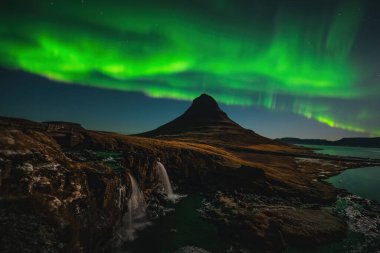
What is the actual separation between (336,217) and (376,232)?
6.22 m

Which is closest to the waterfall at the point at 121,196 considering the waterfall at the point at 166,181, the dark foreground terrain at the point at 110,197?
the dark foreground terrain at the point at 110,197

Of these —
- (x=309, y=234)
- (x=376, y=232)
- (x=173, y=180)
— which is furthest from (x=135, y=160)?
(x=376, y=232)

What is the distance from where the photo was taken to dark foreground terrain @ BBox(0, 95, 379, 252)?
20016 millimetres

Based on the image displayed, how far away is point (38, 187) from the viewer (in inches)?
892

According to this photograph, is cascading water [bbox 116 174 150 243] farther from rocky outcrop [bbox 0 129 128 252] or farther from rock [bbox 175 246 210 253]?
rock [bbox 175 246 210 253]

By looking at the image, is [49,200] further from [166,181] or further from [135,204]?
[166,181]

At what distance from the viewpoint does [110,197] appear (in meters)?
30.8

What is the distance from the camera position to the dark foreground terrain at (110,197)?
2002cm

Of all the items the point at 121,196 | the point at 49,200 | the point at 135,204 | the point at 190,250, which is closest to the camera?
the point at 49,200

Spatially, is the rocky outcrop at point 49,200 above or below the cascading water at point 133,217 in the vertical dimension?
above

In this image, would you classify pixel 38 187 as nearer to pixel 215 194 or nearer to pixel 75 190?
pixel 75 190

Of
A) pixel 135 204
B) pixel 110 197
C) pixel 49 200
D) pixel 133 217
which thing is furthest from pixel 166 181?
pixel 49 200

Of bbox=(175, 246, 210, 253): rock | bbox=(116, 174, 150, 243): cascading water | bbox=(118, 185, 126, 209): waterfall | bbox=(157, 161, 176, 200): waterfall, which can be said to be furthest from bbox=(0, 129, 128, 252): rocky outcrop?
bbox=(157, 161, 176, 200): waterfall

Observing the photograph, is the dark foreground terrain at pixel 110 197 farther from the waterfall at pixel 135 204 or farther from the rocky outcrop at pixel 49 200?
the waterfall at pixel 135 204
